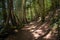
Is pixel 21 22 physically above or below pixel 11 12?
below

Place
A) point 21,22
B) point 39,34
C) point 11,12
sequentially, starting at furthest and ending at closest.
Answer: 1. point 21,22
2. point 11,12
3. point 39,34

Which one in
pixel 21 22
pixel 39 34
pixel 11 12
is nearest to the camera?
pixel 39 34

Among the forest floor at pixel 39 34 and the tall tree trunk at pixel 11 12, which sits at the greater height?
the tall tree trunk at pixel 11 12

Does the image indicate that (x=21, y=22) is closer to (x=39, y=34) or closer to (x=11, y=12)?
(x=11, y=12)

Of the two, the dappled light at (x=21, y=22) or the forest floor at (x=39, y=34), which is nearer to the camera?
the forest floor at (x=39, y=34)

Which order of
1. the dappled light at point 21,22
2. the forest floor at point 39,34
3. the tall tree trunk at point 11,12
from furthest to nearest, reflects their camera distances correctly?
the tall tree trunk at point 11,12, the dappled light at point 21,22, the forest floor at point 39,34

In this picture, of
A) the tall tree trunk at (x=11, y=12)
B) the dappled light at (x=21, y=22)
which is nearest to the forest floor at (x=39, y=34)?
the dappled light at (x=21, y=22)

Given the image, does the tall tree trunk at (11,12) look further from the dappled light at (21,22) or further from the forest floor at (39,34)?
the forest floor at (39,34)

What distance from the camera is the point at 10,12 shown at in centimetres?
833

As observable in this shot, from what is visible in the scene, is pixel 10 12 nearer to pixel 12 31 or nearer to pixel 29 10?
pixel 12 31

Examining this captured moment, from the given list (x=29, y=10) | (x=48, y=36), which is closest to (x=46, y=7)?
(x=29, y=10)

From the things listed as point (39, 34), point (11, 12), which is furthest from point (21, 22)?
point (39, 34)

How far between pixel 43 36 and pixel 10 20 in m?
2.59

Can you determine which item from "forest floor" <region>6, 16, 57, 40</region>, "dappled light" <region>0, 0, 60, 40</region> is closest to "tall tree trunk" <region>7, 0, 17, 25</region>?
"dappled light" <region>0, 0, 60, 40</region>
